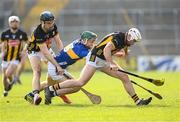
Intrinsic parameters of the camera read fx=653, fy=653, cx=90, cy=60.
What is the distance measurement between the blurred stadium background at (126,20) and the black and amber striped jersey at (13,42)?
58.8 feet

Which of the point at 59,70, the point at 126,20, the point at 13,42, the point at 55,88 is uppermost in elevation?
the point at 59,70

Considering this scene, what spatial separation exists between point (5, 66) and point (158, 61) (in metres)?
19.6

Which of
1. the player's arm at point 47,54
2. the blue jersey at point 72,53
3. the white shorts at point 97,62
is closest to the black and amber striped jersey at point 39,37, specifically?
the player's arm at point 47,54

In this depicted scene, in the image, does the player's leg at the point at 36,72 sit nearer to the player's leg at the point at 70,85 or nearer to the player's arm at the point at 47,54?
the player's leg at the point at 70,85

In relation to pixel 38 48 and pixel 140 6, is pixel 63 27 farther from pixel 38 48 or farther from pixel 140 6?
pixel 38 48

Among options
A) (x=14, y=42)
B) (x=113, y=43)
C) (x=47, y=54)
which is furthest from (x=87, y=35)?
(x=14, y=42)

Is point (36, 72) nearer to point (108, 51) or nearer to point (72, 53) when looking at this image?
point (72, 53)

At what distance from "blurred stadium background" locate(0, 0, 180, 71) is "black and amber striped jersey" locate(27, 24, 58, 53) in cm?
2325

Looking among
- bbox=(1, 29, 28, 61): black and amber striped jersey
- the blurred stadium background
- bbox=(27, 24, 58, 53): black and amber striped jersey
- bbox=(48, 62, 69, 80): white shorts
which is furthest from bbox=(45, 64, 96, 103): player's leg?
the blurred stadium background

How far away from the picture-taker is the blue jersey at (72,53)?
14016mm

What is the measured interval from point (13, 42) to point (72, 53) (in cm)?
565

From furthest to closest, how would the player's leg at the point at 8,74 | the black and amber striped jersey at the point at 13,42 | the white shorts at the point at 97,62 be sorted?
the black and amber striped jersey at the point at 13,42
the player's leg at the point at 8,74
the white shorts at the point at 97,62

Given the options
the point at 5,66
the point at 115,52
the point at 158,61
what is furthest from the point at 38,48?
the point at 158,61

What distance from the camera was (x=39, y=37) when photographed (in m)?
13.5
